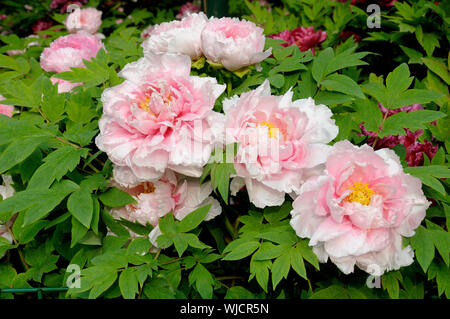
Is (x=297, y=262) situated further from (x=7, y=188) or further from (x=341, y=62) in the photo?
(x=7, y=188)

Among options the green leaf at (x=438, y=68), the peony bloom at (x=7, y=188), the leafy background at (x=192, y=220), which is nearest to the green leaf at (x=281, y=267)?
the leafy background at (x=192, y=220)

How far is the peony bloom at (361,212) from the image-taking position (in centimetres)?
83

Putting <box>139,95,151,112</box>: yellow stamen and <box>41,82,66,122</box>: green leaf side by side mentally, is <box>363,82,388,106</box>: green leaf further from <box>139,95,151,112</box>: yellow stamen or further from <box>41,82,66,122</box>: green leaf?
<box>41,82,66,122</box>: green leaf

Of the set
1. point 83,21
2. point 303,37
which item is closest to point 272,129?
point 303,37

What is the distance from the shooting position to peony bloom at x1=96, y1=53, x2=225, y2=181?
2.89 ft

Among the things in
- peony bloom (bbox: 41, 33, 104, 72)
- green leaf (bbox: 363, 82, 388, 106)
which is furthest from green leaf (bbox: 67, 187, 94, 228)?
green leaf (bbox: 363, 82, 388, 106)

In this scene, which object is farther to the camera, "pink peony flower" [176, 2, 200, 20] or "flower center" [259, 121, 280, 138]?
"pink peony flower" [176, 2, 200, 20]

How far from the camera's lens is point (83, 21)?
2.05 metres

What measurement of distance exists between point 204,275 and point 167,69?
459 millimetres

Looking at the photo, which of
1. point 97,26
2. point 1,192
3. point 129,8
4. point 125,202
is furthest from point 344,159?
point 129,8

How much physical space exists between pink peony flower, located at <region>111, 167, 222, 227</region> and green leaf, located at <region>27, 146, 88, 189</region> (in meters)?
0.10

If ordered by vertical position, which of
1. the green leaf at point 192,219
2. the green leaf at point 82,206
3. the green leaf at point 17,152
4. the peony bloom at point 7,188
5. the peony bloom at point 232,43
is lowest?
the peony bloom at point 7,188

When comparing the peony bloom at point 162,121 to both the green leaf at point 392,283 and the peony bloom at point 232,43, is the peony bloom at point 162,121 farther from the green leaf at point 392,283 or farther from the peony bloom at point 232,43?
the green leaf at point 392,283

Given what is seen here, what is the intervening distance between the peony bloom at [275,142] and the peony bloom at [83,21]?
137cm
